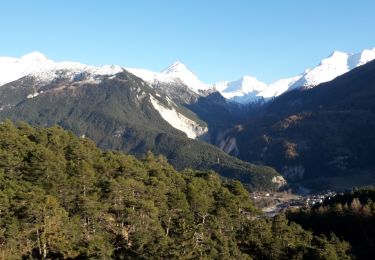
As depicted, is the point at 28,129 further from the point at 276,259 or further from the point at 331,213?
the point at 331,213

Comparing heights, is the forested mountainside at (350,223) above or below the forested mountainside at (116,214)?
below

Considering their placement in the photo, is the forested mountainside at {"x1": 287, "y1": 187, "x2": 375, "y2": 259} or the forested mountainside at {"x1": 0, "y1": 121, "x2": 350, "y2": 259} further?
the forested mountainside at {"x1": 287, "y1": 187, "x2": 375, "y2": 259}

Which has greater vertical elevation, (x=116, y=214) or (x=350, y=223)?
(x=116, y=214)

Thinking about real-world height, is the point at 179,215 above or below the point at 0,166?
below

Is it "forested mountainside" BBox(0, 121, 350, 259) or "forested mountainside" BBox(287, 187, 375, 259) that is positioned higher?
"forested mountainside" BBox(0, 121, 350, 259)

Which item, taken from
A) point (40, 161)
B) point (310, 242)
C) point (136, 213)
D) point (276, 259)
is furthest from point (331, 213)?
point (40, 161)

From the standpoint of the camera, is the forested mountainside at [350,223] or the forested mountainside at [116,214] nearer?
the forested mountainside at [116,214]

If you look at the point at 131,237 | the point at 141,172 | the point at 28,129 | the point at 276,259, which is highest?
the point at 28,129

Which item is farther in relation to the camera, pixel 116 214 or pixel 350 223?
pixel 350 223
